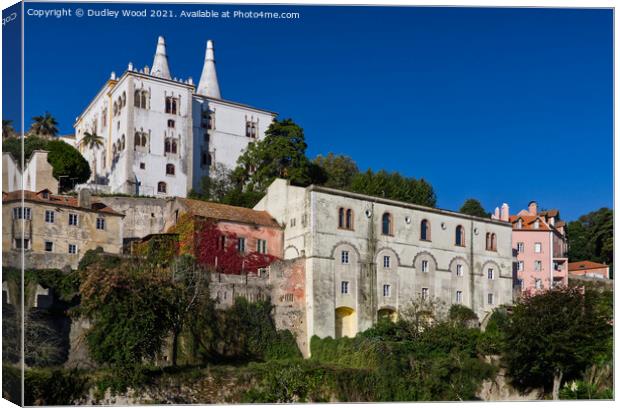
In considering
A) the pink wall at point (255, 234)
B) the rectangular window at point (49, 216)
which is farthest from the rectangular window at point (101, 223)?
the pink wall at point (255, 234)

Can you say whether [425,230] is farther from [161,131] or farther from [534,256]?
[161,131]

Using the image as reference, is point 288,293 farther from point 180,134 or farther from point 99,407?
point 180,134

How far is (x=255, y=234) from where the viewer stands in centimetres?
4544

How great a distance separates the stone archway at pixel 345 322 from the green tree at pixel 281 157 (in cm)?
1776

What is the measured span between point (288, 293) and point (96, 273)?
13.0 m

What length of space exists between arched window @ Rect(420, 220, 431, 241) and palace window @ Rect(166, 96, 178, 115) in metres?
25.7

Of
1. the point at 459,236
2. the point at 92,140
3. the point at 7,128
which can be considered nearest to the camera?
the point at 7,128

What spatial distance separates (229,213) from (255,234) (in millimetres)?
1849

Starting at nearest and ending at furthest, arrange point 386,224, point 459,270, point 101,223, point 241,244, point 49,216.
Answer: point 49,216, point 101,223, point 241,244, point 386,224, point 459,270

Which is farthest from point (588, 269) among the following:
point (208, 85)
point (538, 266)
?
point (208, 85)

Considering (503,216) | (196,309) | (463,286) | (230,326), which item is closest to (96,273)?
(196,309)

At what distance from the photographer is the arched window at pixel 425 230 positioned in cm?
4775

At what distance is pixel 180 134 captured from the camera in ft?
217

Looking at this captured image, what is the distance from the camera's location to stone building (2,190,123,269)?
39594 millimetres
